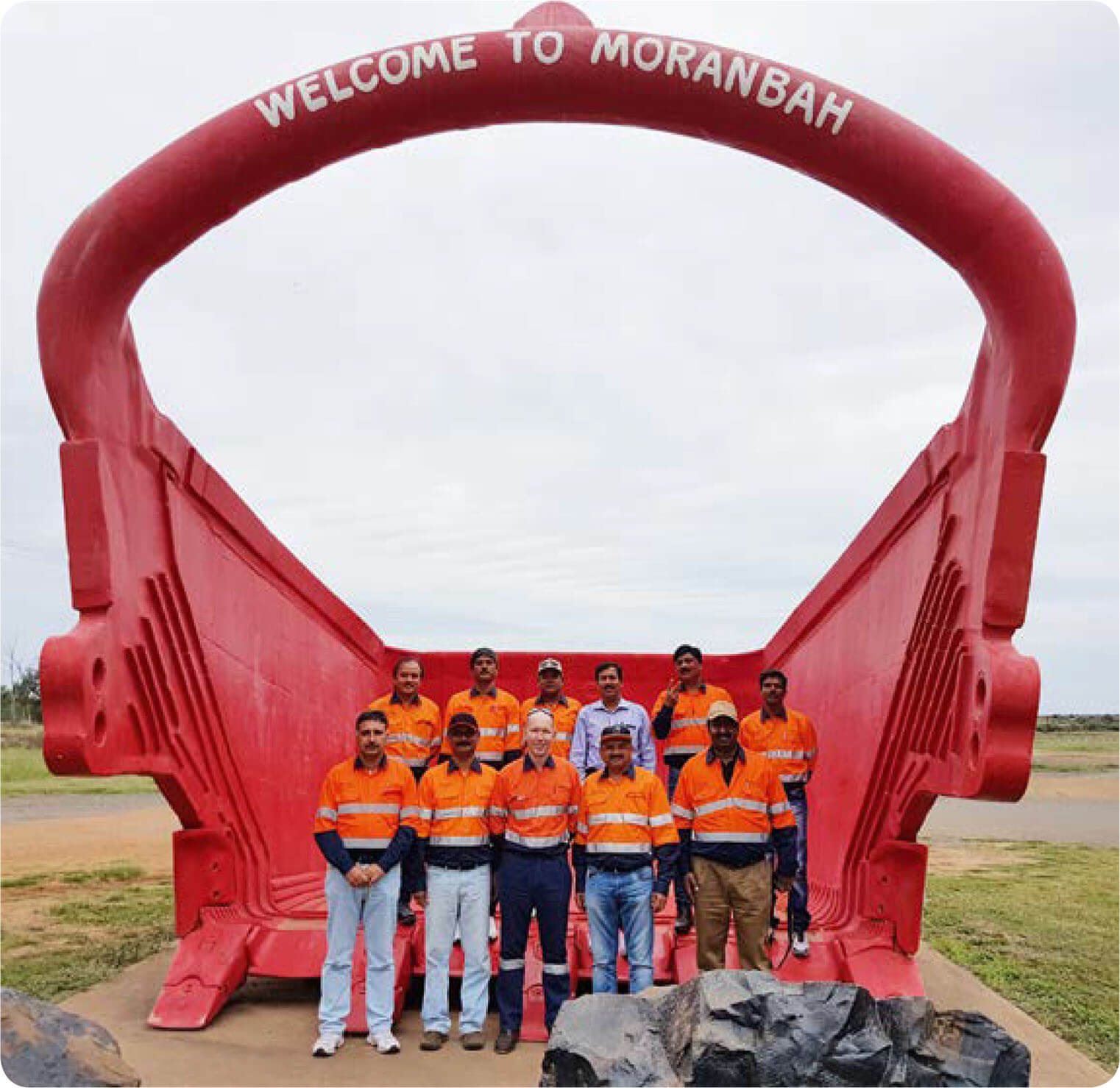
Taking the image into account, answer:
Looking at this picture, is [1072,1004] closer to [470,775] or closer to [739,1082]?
[470,775]

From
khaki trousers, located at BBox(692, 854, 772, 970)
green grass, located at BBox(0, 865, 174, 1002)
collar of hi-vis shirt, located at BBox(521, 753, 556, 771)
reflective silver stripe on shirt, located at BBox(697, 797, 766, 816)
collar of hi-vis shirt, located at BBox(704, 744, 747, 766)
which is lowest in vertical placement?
green grass, located at BBox(0, 865, 174, 1002)

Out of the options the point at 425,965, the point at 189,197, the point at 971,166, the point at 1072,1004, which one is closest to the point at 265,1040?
the point at 425,965

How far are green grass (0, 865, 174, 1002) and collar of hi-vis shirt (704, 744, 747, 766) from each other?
149 inches

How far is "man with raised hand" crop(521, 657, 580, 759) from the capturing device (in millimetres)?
6484

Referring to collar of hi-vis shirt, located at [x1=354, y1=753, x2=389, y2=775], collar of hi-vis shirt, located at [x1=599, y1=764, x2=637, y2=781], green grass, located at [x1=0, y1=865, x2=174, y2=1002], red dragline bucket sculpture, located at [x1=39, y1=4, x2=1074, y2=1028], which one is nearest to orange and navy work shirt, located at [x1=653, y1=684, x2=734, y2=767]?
red dragline bucket sculpture, located at [x1=39, y1=4, x2=1074, y2=1028]

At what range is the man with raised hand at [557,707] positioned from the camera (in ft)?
21.3

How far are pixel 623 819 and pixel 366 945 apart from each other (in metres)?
1.34

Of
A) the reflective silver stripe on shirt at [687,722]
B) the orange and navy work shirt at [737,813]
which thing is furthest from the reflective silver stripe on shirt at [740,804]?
the reflective silver stripe on shirt at [687,722]

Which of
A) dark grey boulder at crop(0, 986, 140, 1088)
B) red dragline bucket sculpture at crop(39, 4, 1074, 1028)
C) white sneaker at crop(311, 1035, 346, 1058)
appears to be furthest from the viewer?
white sneaker at crop(311, 1035, 346, 1058)

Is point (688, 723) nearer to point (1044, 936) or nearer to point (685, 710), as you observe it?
point (685, 710)

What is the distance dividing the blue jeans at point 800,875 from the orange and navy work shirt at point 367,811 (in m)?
1.91

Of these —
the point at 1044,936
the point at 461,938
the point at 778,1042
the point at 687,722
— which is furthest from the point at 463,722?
the point at 1044,936

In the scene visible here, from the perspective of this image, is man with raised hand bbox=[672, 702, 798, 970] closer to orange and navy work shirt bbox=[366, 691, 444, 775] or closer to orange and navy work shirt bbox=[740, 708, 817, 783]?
orange and navy work shirt bbox=[740, 708, 817, 783]

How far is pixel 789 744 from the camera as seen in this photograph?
20.3ft
